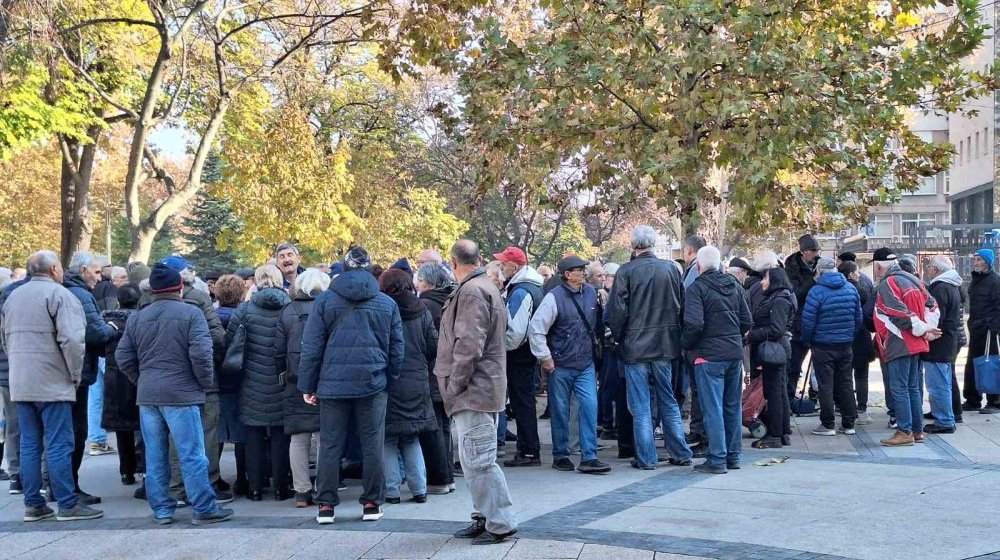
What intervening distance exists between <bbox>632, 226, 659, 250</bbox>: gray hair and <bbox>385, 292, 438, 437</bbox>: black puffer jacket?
2240 millimetres

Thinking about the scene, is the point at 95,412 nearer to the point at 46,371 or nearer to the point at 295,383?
the point at 46,371

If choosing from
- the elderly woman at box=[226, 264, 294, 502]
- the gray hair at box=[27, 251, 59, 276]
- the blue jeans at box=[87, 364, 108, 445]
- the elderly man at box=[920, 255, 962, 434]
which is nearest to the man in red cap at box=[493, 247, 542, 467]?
the elderly woman at box=[226, 264, 294, 502]

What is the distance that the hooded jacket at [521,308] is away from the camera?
30.9 feet

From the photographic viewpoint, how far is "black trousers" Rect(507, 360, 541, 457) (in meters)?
9.75

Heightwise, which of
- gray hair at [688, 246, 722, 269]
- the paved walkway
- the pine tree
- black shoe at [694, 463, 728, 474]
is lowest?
the paved walkway

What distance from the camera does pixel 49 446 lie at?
7977mm

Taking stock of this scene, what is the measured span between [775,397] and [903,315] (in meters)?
1.45

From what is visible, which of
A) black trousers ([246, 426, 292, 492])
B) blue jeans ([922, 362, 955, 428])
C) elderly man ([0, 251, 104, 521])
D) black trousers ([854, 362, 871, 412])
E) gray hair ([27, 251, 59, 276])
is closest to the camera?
elderly man ([0, 251, 104, 521])

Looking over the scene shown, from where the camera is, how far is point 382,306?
776 centimetres

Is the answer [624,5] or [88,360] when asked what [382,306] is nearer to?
[88,360]

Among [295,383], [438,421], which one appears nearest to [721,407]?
[438,421]

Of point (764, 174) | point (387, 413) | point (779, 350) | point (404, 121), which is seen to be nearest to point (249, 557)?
point (387, 413)

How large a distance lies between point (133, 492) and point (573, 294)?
4.12 meters

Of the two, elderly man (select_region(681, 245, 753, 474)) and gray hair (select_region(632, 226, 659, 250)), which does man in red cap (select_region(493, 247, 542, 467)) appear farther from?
elderly man (select_region(681, 245, 753, 474))
